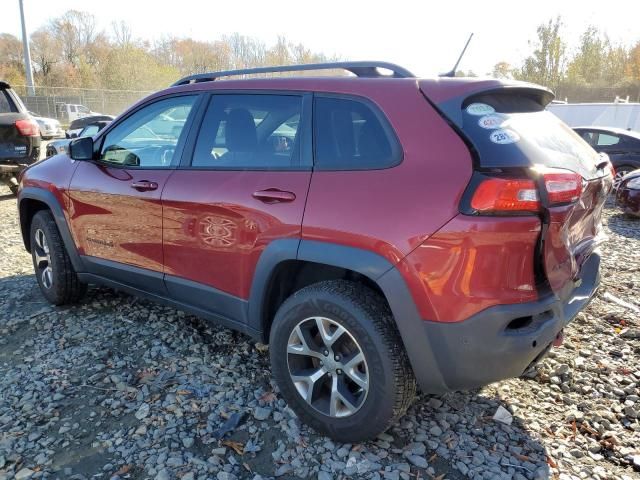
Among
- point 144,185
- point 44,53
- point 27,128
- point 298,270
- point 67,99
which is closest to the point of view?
point 298,270

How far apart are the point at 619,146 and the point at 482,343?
10766 mm

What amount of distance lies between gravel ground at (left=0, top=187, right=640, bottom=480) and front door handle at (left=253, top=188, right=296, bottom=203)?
1157 mm

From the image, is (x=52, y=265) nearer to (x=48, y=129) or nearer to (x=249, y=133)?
(x=249, y=133)

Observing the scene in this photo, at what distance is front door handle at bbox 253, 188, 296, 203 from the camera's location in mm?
2537

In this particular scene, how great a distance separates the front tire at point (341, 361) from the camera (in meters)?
A: 2.32

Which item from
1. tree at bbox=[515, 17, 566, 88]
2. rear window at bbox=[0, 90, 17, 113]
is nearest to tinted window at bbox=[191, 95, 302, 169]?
rear window at bbox=[0, 90, 17, 113]

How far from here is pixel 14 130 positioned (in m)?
8.51

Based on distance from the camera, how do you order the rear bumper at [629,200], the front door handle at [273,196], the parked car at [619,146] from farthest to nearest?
the parked car at [619,146] < the rear bumper at [629,200] < the front door handle at [273,196]

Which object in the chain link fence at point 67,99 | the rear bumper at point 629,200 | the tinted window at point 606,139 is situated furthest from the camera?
the chain link fence at point 67,99

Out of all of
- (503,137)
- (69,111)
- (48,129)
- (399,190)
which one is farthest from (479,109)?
(69,111)

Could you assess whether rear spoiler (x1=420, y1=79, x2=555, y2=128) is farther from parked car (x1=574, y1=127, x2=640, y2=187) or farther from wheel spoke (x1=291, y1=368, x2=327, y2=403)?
→ parked car (x1=574, y1=127, x2=640, y2=187)

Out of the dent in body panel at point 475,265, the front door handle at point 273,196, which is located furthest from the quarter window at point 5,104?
the dent in body panel at point 475,265

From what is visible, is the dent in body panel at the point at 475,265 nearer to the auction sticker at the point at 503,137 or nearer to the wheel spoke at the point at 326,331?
the auction sticker at the point at 503,137

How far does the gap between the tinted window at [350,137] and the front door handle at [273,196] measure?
0.21 meters
